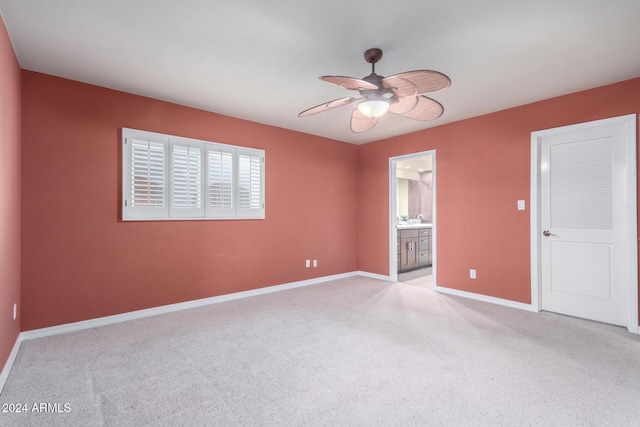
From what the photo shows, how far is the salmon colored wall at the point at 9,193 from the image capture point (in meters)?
2.11

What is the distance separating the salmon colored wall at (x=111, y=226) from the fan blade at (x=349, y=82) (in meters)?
2.48

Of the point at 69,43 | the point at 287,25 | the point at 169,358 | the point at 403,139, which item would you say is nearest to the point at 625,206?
the point at 403,139

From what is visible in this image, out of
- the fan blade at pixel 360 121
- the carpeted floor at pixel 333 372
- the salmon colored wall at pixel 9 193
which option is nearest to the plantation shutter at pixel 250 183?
the carpeted floor at pixel 333 372

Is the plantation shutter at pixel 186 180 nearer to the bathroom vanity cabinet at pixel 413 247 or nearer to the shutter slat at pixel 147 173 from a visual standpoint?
the shutter slat at pixel 147 173

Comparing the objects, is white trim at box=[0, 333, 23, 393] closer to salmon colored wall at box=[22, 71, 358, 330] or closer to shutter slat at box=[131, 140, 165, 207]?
salmon colored wall at box=[22, 71, 358, 330]

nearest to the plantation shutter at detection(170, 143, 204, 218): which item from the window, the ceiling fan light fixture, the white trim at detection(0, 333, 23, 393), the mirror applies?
the window

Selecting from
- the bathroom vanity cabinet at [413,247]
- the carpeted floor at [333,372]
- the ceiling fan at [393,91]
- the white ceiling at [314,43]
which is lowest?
the carpeted floor at [333,372]

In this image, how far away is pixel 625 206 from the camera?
3076 mm

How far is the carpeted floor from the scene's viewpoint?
70.0 inches

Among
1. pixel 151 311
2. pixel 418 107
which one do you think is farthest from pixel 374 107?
pixel 151 311

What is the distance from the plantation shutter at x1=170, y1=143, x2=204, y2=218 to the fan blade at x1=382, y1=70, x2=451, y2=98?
2.59 meters

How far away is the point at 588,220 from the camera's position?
332cm

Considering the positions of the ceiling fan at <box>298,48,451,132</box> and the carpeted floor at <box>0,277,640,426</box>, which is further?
the ceiling fan at <box>298,48,451,132</box>

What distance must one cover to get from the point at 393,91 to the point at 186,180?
8.75ft
